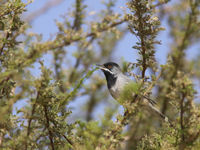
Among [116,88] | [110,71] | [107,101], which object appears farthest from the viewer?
[110,71]

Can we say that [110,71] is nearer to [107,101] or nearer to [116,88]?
[116,88]

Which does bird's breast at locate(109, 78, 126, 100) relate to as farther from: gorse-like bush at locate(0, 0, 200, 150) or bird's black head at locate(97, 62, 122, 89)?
gorse-like bush at locate(0, 0, 200, 150)

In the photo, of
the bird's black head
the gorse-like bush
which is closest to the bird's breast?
the bird's black head

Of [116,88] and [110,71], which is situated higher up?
[110,71]

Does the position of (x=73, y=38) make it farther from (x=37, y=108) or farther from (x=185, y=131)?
(x=185, y=131)

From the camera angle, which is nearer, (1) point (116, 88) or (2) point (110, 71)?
(1) point (116, 88)

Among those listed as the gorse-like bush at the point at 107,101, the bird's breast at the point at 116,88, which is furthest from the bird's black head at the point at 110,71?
the gorse-like bush at the point at 107,101

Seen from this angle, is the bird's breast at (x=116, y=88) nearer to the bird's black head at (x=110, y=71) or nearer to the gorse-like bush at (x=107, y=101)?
the bird's black head at (x=110, y=71)

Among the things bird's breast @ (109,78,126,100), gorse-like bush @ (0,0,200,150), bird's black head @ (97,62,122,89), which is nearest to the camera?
gorse-like bush @ (0,0,200,150)

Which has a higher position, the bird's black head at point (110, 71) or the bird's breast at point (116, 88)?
the bird's black head at point (110, 71)

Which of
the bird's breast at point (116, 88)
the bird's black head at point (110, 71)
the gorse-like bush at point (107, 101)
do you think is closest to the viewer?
the gorse-like bush at point (107, 101)

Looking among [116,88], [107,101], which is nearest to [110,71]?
[116,88]

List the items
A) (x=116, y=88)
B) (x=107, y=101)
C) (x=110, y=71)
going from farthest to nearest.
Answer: (x=110, y=71)
(x=116, y=88)
(x=107, y=101)

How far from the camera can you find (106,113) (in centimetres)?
168
